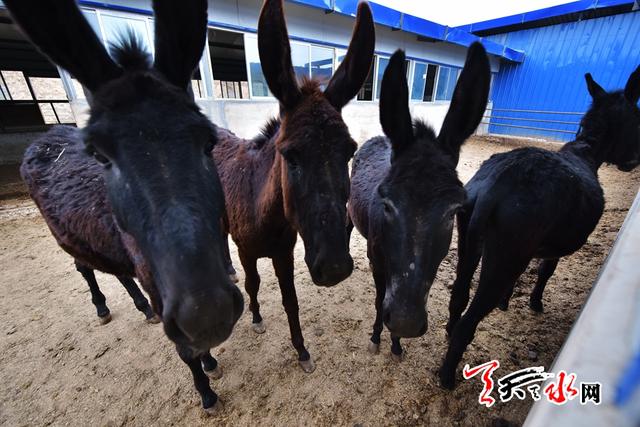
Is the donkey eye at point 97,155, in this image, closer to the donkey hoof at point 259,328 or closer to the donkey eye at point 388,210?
the donkey eye at point 388,210

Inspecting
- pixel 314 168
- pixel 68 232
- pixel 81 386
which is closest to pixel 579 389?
pixel 314 168

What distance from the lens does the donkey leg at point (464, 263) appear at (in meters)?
2.62

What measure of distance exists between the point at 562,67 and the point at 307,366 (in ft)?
75.5

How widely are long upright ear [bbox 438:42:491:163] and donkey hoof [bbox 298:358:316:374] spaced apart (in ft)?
8.61

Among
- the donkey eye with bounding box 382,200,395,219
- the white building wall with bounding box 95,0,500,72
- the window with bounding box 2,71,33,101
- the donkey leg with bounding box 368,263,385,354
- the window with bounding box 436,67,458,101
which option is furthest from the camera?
the window with bounding box 2,71,33,101

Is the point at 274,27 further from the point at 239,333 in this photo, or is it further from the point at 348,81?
the point at 239,333

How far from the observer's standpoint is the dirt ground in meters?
2.58

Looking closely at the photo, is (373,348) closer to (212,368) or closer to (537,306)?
(212,368)

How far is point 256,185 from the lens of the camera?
103 inches

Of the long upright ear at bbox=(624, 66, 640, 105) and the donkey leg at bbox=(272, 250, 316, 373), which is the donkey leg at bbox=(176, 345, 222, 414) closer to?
the donkey leg at bbox=(272, 250, 316, 373)

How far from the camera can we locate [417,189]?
1.86 metres

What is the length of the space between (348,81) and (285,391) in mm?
3125

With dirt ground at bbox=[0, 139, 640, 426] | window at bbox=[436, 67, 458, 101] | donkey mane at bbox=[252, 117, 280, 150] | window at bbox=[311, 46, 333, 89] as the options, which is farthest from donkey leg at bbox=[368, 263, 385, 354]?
window at bbox=[436, 67, 458, 101]

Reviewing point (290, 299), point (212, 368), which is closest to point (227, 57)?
point (290, 299)
